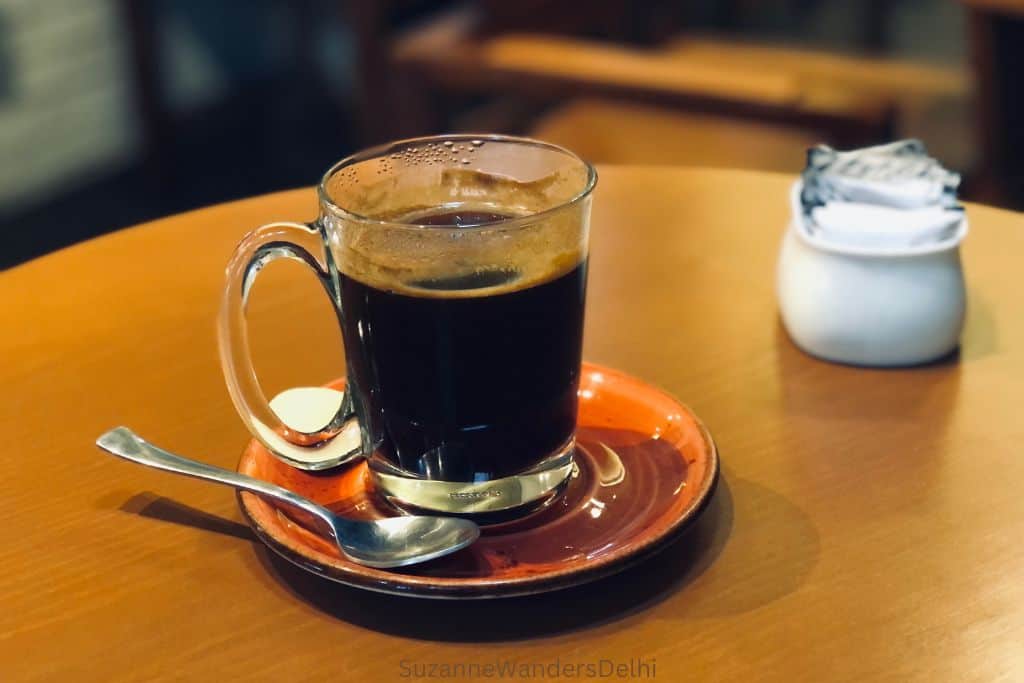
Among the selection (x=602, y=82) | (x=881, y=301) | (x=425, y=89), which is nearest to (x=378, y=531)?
(x=881, y=301)

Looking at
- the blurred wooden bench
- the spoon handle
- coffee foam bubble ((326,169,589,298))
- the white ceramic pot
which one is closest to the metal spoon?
the spoon handle

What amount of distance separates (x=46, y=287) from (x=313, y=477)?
1.21 ft

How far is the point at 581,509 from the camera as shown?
60 centimetres

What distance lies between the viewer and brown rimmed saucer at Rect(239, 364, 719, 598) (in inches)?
20.5

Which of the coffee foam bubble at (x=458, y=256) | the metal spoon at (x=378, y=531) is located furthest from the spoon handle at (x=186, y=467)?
the coffee foam bubble at (x=458, y=256)

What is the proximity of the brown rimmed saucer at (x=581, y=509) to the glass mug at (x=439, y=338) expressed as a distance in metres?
0.02

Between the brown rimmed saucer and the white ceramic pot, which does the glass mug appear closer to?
the brown rimmed saucer

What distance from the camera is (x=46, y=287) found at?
0.89 meters

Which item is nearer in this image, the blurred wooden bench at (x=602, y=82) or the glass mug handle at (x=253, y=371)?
the glass mug handle at (x=253, y=371)

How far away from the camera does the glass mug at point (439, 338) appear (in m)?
0.57

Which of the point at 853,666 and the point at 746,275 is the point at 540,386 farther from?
the point at 746,275

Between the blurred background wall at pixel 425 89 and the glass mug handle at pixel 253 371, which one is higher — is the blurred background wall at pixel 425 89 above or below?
below

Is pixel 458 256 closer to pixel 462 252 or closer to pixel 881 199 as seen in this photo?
pixel 462 252

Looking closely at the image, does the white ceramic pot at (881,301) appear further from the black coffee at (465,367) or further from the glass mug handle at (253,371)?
the glass mug handle at (253,371)
